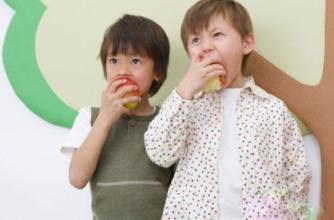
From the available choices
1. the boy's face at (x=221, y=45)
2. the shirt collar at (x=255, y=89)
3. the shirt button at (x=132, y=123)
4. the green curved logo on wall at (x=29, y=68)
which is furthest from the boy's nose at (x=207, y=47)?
the green curved logo on wall at (x=29, y=68)

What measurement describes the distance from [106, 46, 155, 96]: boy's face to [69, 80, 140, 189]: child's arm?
1.2 inches

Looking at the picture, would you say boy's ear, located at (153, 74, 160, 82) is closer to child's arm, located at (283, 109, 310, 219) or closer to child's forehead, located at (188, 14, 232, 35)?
child's forehead, located at (188, 14, 232, 35)

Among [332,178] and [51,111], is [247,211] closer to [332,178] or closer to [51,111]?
[332,178]

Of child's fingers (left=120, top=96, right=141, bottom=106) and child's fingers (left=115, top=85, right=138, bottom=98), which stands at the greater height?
child's fingers (left=115, top=85, right=138, bottom=98)

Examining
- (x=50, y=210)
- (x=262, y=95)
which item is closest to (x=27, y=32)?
(x=50, y=210)

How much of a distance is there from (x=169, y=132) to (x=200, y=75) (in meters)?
0.11

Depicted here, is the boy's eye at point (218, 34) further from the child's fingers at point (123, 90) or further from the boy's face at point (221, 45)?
the child's fingers at point (123, 90)

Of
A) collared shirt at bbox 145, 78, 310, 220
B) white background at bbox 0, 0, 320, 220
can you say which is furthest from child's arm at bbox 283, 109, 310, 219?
white background at bbox 0, 0, 320, 220

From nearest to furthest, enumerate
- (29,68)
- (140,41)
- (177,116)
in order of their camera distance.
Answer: (177,116), (140,41), (29,68)

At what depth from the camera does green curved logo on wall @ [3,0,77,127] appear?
109cm

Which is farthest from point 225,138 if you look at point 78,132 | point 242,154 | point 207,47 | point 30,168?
point 30,168

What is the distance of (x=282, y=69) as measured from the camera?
100cm

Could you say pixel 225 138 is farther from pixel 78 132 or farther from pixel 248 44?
pixel 78 132

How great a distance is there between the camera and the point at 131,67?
0.96 m
